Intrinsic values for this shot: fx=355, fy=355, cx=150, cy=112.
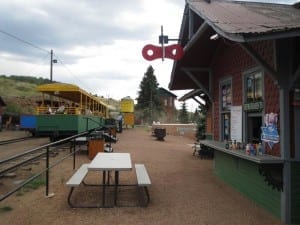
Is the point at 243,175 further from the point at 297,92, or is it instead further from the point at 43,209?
the point at 43,209

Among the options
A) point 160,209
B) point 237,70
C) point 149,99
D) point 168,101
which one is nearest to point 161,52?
point 237,70

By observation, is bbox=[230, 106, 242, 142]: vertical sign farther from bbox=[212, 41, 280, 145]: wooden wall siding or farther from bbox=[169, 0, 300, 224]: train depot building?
bbox=[212, 41, 280, 145]: wooden wall siding

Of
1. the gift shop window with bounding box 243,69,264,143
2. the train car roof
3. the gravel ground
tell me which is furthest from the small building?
the gift shop window with bounding box 243,69,264,143

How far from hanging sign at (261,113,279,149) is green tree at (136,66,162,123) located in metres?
51.6

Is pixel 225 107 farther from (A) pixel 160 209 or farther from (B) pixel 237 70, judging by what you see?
(A) pixel 160 209

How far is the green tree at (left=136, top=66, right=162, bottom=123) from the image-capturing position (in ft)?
192

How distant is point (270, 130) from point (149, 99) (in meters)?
53.6

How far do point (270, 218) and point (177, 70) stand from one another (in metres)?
5.51

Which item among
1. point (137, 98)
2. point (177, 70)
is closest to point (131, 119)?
point (137, 98)

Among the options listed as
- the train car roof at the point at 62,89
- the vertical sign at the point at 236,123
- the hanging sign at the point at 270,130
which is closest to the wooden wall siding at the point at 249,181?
the vertical sign at the point at 236,123

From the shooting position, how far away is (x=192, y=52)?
29.9 feet

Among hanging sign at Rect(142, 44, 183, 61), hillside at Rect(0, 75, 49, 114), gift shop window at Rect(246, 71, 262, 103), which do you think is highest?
hillside at Rect(0, 75, 49, 114)

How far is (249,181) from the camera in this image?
6.92 m

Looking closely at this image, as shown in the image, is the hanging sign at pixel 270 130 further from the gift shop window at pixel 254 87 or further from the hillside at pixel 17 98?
the hillside at pixel 17 98
